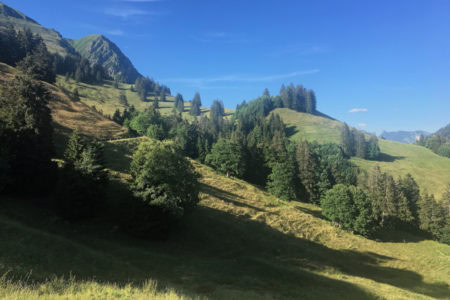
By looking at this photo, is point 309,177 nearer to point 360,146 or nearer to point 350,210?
point 350,210

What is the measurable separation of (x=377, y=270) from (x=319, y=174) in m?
54.6

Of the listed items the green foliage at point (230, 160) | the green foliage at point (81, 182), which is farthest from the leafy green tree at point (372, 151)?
the green foliage at point (81, 182)

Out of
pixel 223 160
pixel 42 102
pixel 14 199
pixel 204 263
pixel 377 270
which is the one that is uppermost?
pixel 42 102

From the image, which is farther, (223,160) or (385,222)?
(223,160)

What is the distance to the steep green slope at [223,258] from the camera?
16.6 m

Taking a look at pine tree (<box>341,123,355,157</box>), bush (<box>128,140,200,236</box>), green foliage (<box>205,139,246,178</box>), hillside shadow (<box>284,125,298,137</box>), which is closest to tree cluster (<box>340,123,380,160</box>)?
pine tree (<box>341,123,355,157</box>)

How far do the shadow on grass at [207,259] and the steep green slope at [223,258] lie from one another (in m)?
0.11

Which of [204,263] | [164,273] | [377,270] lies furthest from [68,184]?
[377,270]

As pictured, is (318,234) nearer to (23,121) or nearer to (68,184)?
(68,184)

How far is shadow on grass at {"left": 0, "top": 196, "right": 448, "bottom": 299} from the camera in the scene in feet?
58.6

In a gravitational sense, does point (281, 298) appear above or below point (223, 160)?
below

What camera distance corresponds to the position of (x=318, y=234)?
143 feet

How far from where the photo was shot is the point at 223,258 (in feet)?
93.2

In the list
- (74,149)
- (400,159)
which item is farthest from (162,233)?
(400,159)
